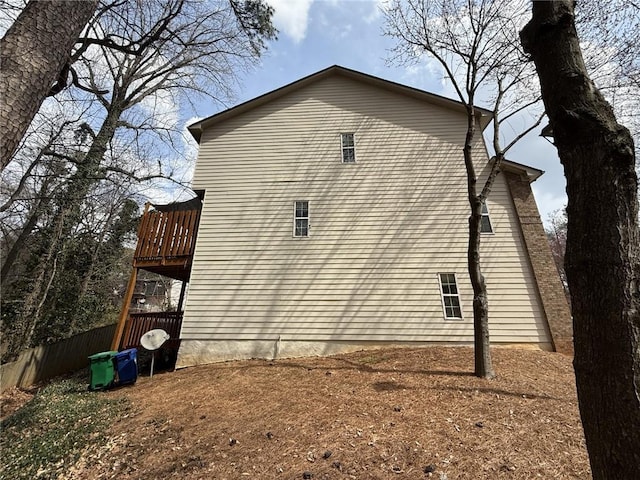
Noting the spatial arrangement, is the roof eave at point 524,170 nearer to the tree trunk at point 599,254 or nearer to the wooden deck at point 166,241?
the tree trunk at point 599,254

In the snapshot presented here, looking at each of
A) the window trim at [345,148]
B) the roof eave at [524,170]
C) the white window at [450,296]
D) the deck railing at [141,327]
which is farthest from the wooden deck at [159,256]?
the roof eave at [524,170]

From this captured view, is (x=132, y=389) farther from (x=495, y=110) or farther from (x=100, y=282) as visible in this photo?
(x=495, y=110)

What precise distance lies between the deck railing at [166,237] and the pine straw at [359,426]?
148 inches

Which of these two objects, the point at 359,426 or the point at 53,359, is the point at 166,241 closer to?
the point at 53,359

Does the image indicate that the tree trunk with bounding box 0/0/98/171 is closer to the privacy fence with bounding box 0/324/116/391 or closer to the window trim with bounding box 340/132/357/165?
the window trim with bounding box 340/132/357/165

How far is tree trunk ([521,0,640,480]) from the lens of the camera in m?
1.56

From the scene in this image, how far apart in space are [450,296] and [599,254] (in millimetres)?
7346

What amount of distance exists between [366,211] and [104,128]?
12.7 m

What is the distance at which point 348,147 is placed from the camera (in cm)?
1040

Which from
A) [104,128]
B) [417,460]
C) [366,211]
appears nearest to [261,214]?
[366,211]

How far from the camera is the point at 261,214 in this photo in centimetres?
977

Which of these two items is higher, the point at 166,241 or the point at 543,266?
the point at 166,241

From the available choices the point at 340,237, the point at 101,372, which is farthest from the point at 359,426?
the point at 101,372

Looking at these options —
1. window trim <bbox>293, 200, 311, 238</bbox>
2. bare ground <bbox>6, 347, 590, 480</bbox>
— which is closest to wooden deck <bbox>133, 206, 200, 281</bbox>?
window trim <bbox>293, 200, 311, 238</bbox>
